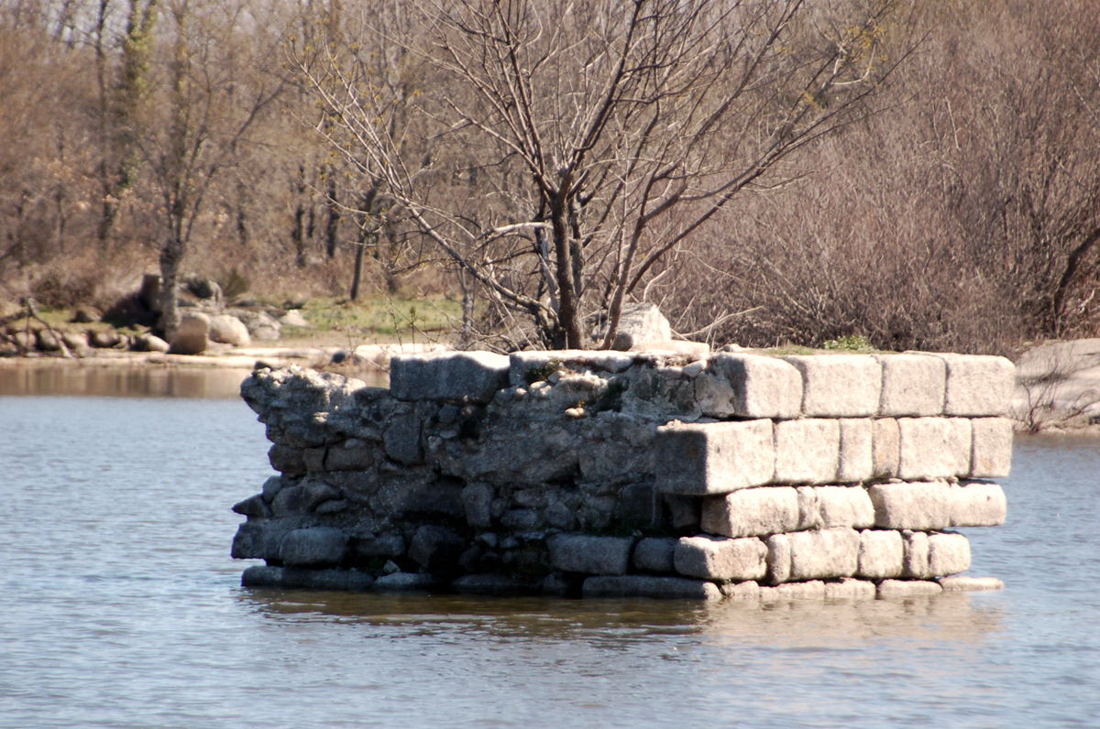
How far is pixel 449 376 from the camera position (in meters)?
10.5

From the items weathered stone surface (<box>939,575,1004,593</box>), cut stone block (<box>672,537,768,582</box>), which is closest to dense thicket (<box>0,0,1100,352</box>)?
cut stone block (<box>672,537,768,582</box>)

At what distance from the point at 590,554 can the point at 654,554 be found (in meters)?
0.44

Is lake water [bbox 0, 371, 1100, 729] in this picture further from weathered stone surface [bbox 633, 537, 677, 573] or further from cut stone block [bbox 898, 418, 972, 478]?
cut stone block [bbox 898, 418, 972, 478]

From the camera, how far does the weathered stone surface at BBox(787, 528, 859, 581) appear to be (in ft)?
32.8

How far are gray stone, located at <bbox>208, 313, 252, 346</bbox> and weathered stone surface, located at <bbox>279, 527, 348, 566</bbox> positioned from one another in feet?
88.4

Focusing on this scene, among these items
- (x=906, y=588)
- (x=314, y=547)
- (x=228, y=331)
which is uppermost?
(x=228, y=331)

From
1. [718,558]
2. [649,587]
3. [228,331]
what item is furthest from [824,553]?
[228,331]

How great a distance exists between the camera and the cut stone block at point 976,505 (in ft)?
35.5

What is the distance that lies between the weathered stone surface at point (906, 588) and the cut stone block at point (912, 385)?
3.80ft

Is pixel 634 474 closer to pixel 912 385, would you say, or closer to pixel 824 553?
pixel 824 553

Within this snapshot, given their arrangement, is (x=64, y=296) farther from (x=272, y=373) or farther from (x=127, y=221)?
(x=272, y=373)

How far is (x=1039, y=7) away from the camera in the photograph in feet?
95.1

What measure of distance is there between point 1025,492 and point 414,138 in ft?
68.1

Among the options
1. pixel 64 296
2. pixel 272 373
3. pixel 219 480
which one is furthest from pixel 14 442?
pixel 64 296
